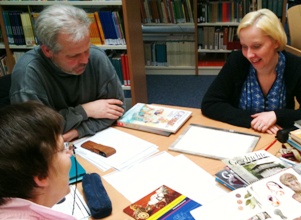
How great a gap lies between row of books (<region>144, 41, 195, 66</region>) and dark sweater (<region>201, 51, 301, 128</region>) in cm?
248

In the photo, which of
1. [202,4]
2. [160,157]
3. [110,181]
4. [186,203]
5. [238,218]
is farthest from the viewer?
[202,4]

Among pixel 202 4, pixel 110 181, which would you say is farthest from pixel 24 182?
pixel 202 4

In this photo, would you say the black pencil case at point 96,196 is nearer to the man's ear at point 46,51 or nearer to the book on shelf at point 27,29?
the man's ear at point 46,51

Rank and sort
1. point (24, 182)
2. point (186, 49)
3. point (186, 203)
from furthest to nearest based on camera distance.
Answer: point (186, 49) → point (186, 203) → point (24, 182)

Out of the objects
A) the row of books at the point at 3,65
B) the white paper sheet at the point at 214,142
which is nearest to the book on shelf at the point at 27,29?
the row of books at the point at 3,65

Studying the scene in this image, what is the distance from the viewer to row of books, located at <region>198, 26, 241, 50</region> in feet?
13.4

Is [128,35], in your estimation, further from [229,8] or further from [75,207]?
[75,207]

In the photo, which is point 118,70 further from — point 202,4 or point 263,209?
point 263,209

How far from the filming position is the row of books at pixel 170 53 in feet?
14.0

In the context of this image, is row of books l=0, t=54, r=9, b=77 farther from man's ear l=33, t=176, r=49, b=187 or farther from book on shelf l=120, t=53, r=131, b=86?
man's ear l=33, t=176, r=49, b=187

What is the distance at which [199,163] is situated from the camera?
1.36m

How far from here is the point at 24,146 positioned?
760mm

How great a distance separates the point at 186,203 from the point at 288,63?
1.01m

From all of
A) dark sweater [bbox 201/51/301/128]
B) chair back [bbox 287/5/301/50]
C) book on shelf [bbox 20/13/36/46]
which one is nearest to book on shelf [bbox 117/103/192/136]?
dark sweater [bbox 201/51/301/128]
